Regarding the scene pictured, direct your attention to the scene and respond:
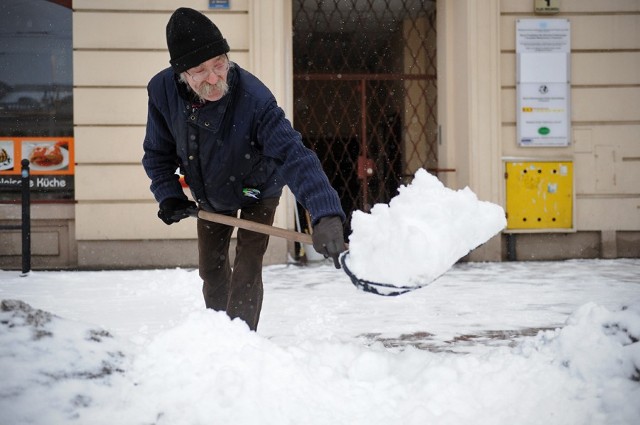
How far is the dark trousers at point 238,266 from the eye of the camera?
3.49 meters

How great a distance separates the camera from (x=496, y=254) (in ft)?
27.4

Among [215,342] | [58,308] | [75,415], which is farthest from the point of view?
[58,308]

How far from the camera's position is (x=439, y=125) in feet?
29.2

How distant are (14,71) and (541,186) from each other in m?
6.48

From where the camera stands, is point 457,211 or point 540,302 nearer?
point 457,211

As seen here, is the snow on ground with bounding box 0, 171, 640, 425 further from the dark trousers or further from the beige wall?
the beige wall

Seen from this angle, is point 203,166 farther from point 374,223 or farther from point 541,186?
point 541,186

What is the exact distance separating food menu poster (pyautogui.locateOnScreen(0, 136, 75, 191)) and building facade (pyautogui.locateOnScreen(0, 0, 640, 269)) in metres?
0.03

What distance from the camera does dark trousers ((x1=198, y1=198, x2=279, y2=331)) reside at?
3488mm

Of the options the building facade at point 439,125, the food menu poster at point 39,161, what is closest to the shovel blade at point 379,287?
the building facade at point 439,125

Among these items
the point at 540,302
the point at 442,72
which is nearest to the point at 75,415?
the point at 540,302

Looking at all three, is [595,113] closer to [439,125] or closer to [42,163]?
[439,125]

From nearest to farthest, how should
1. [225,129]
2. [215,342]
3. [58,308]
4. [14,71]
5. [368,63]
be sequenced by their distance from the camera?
[215,342] → [225,129] → [58,308] → [14,71] → [368,63]

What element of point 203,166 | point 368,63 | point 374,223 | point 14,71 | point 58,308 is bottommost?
point 58,308
